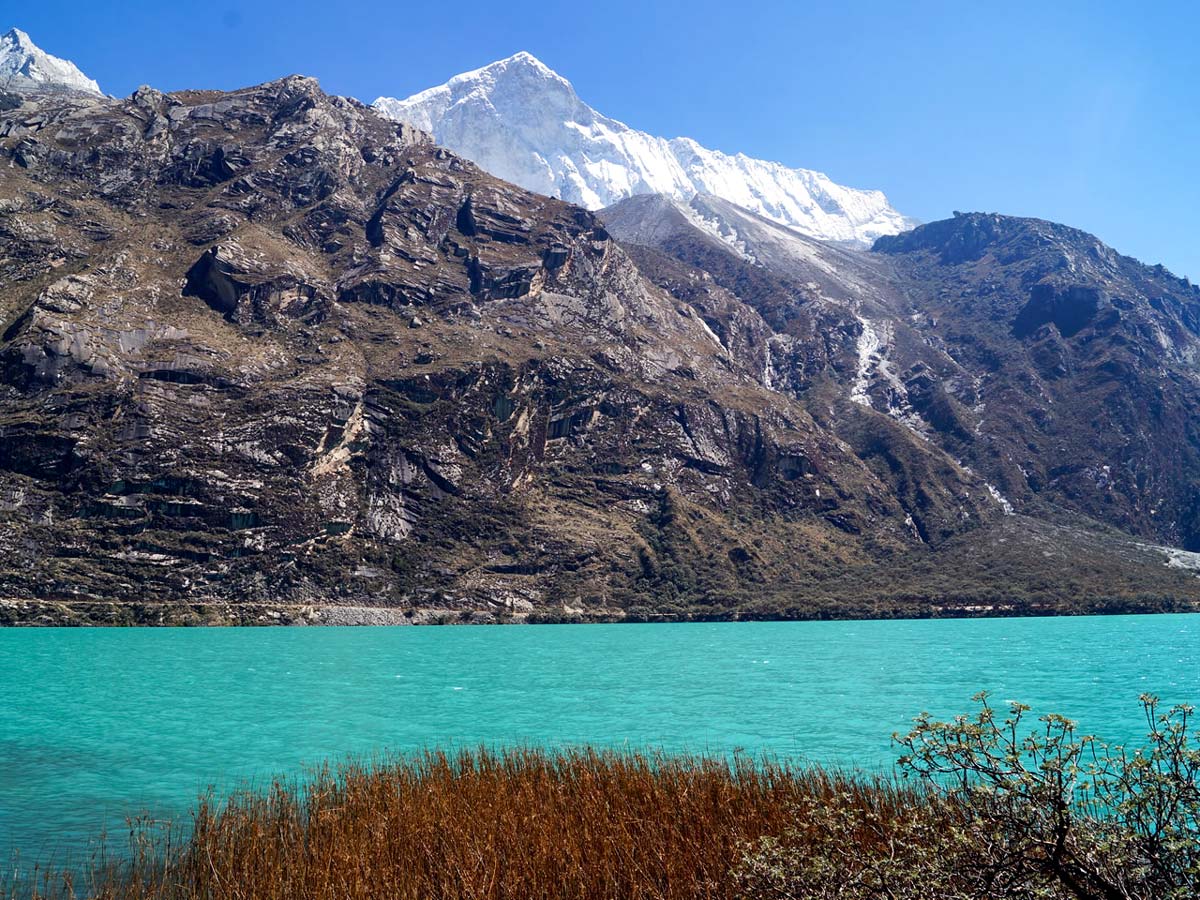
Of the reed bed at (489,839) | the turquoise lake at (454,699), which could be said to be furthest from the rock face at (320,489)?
the reed bed at (489,839)

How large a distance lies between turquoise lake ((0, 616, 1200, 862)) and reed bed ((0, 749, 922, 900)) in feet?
22.2

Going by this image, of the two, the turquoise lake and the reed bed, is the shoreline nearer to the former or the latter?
the turquoise lake

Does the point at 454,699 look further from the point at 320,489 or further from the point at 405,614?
the point at 320,489

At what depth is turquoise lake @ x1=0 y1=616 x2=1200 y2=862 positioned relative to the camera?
91.7 feet

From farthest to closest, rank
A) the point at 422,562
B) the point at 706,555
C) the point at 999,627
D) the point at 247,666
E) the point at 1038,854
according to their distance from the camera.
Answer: the point at 706,555 → the point at 422,562 → the point at 999,627 → the point at 247,666 → the point at 1038,854

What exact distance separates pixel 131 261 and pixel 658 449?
11947cm

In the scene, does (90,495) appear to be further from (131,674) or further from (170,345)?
(131,674)

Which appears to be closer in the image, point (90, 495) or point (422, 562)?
point (90, 495)

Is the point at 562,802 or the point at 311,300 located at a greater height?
the point at 311,300

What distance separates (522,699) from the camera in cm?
4788

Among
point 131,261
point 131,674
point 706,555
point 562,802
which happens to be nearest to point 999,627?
point 706,555

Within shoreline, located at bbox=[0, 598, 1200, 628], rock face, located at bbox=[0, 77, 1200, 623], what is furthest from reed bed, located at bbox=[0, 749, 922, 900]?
rock face, located at bbox=[0, 77, 1200, 623]

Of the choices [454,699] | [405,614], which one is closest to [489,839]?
[454,699]

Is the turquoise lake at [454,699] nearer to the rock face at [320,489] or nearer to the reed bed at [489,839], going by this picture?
the reed bed at [489,839]
